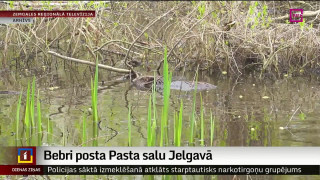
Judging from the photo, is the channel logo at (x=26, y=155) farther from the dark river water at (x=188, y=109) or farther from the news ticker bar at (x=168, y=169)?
the dark river water at (x=188, y=109)

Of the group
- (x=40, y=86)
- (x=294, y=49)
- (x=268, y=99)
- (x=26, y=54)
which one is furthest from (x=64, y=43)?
(x=268, y=99)

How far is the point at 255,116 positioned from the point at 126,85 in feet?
8.70

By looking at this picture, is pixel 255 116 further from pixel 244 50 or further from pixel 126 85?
pixel 244 50

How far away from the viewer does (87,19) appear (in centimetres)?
1006

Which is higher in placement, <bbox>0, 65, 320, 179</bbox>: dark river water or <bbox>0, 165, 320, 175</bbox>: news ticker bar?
<bbox>0, 65, 320, 179</bbox>: dark river water

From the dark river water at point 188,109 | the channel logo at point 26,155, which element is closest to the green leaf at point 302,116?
the dark river water at point 188,109

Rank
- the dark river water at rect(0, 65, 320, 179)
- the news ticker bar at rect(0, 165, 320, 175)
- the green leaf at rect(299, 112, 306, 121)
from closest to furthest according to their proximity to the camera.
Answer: the news ticker bar at rect(0, 165, 320, 175) → the dark river water at rect(0, 65, 320, 179) → the green leaf at rect(299, 112, 306, 121)

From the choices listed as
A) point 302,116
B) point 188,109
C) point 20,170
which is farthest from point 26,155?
point 302,116

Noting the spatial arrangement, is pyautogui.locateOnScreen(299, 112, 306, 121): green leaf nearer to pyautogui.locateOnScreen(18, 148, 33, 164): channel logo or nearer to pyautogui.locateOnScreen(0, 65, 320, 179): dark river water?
pyautogui.locateOnScreen(0, 65, 320, 179): dark river water

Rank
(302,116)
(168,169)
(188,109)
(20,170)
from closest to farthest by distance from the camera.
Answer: (168,169) → (20,170) → (302,116) → (188,109)
